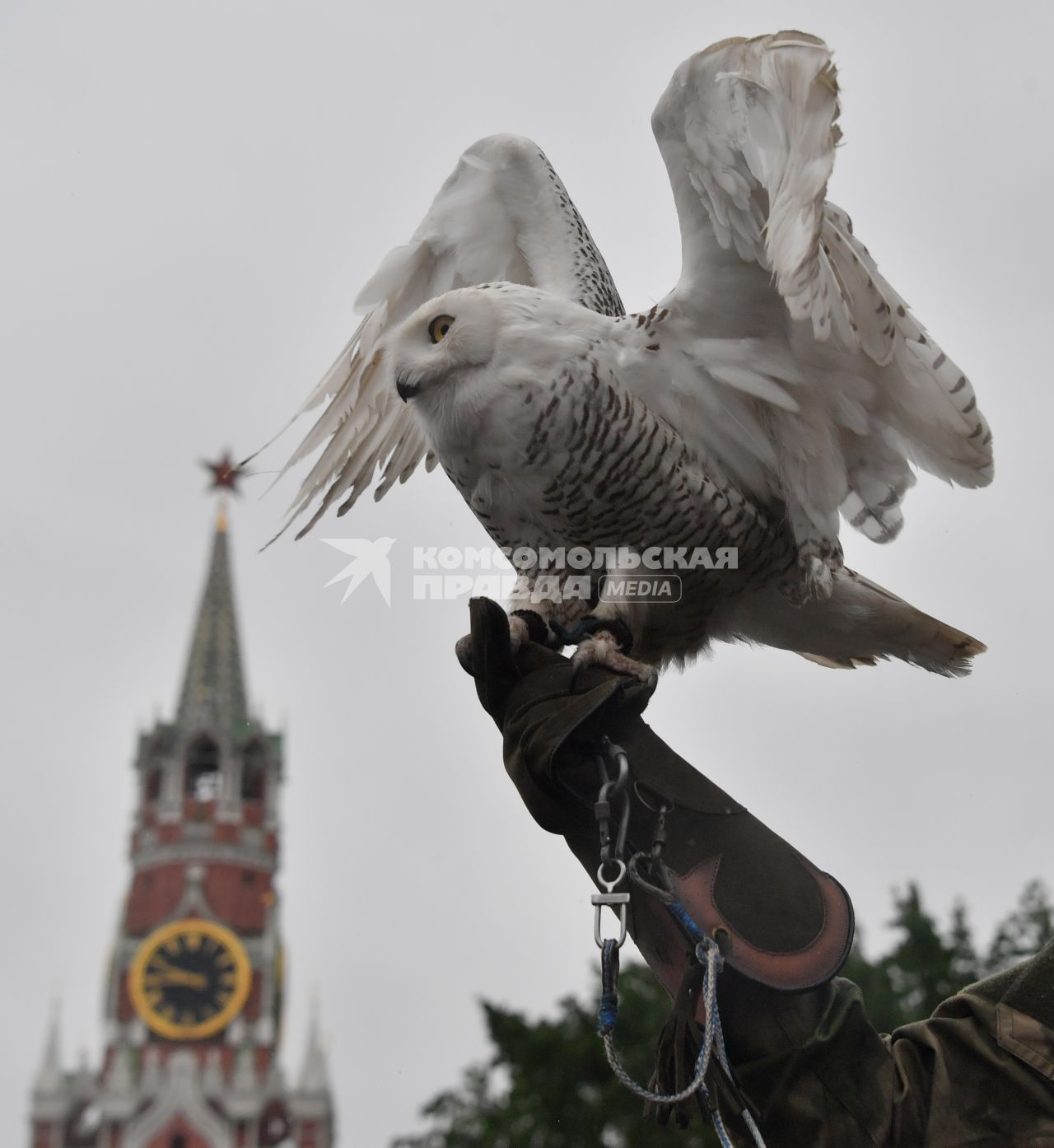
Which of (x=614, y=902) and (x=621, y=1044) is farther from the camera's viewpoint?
(x=621, y=1044)

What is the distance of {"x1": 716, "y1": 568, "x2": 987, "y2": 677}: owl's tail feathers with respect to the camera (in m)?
4.35

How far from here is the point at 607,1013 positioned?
2963 millimetres

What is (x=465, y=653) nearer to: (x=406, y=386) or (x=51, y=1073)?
(x=406, y=386)

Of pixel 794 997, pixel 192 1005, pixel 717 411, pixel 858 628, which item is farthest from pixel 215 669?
pixel 794 997

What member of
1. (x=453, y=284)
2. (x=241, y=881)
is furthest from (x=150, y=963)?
(x=453, y=284)

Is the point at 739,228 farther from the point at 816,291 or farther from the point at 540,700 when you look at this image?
the point at 540,700

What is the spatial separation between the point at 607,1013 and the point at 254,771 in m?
53.8

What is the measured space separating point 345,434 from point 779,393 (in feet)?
4.89

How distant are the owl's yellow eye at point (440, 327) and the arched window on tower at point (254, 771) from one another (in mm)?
51745

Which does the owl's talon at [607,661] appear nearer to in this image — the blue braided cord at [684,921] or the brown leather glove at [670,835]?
the brown leather glove at [670,835]

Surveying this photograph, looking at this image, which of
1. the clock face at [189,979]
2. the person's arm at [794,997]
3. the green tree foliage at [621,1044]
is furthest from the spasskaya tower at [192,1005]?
the person's arm at [794,997]

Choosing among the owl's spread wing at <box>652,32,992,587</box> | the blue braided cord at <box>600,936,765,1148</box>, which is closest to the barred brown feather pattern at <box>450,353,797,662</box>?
the owl's spread wing at <box>652,32,992,587</box>

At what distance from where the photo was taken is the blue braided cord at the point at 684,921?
120 inches

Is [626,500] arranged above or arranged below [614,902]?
above
